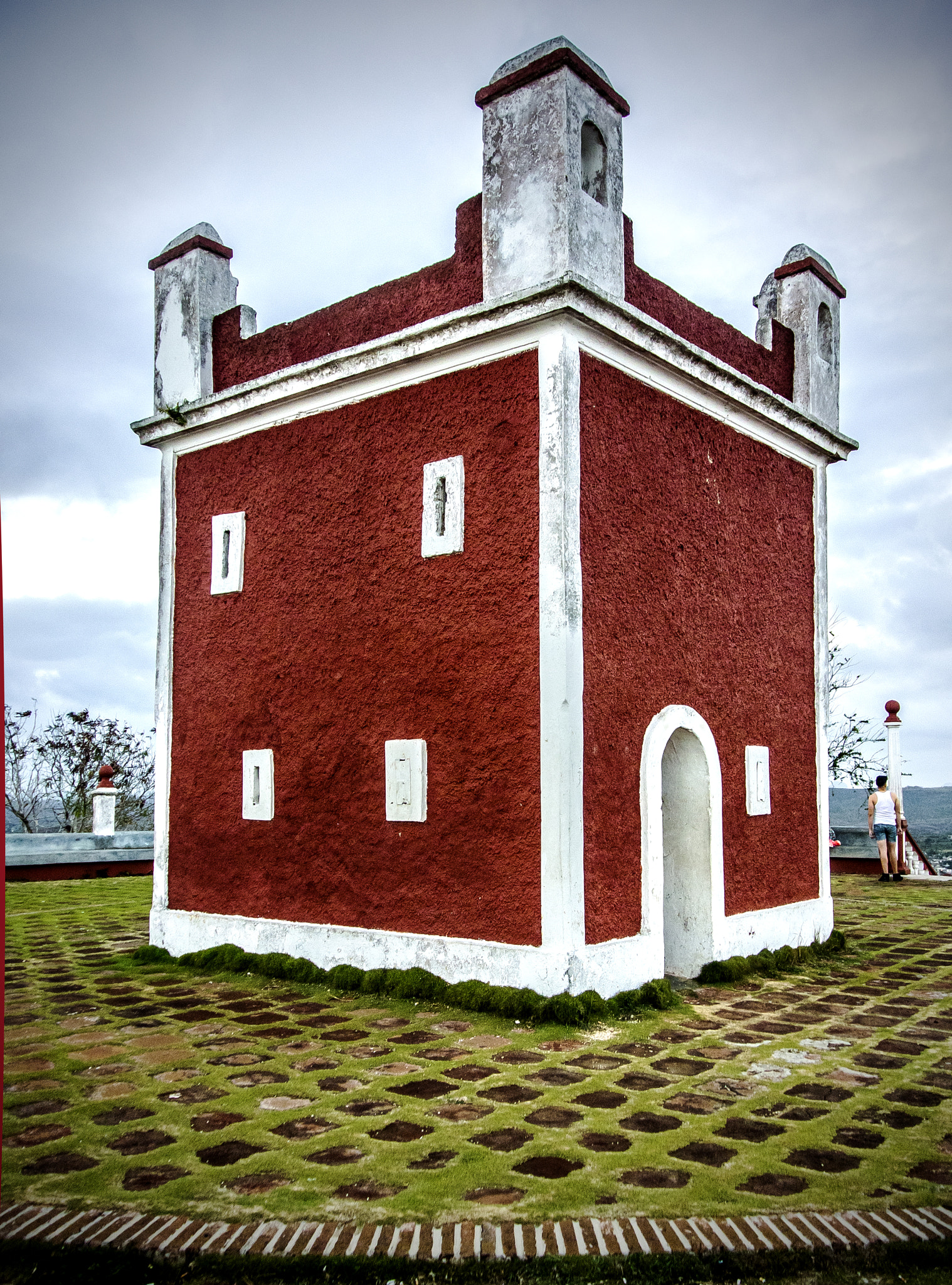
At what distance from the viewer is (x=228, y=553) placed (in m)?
8.56

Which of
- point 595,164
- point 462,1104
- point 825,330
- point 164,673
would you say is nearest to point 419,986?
point 462,1104

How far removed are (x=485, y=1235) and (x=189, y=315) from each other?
7871mm

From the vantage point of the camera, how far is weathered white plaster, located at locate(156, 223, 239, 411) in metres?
8.90

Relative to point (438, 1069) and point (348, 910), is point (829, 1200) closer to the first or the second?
point (438, 1069)

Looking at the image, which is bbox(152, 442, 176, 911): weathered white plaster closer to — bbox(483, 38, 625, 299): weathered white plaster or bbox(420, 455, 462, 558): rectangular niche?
bbox(420, 455, 462, 558): rectangular niche

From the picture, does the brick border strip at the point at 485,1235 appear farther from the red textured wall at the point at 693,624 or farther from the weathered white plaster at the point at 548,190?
the weathered white plaster at the point at 548,190

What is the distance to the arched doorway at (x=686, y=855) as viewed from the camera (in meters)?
7.48

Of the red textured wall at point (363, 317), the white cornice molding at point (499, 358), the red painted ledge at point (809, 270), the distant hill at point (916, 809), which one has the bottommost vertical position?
the distant hill at point (916, 809)

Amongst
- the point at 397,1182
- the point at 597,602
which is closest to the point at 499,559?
the point at 597,602

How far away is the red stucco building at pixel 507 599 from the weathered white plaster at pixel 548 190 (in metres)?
0.02

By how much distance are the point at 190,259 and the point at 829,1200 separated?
842cm

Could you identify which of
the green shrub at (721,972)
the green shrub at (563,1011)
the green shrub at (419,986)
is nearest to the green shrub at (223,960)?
the green shrub at (419,986)

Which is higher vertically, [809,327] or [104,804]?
[809,327]

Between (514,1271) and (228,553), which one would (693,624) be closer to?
(228,553)
